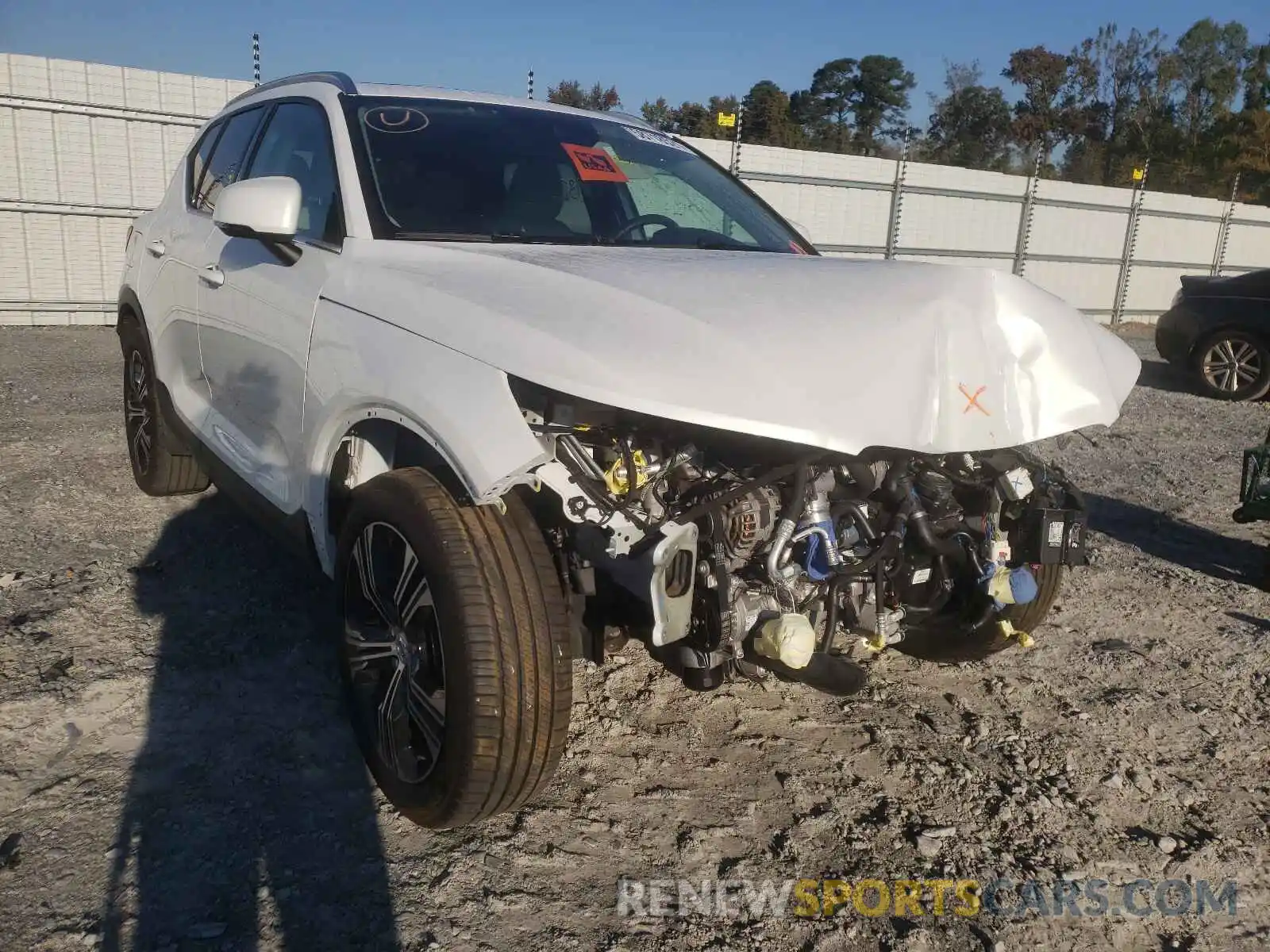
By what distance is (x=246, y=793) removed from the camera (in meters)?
2.72

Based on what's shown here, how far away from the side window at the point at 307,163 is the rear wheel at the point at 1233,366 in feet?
31.9

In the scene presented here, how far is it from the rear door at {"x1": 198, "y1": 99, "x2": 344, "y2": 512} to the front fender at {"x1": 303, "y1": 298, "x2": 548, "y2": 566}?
12 cm

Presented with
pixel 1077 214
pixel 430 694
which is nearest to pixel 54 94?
pixel 430 694

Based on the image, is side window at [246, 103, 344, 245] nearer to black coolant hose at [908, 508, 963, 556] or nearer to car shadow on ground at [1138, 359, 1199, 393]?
black coolant hose at [908, 508, 963, 556]

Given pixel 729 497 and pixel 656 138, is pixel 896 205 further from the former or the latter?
pixel 729 497

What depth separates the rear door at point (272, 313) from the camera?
9.93 ft

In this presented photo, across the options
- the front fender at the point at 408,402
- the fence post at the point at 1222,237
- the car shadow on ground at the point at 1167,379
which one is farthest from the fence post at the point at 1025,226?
the front fender at the point at 408,402

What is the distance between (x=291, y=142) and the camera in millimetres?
3621

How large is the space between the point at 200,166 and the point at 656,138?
206cm

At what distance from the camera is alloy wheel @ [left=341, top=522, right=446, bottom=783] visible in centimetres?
250

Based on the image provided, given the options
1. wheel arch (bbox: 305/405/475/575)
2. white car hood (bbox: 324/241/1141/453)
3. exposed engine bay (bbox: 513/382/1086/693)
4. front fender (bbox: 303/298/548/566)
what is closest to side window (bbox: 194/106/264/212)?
front fender (bbox: 303/298/548/566)

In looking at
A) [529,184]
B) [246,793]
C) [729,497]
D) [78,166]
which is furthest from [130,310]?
[78,166]

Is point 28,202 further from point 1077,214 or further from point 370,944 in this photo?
point 1077,214

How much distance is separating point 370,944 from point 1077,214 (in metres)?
18.5
